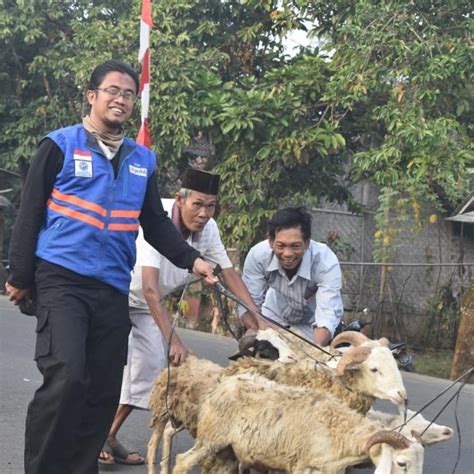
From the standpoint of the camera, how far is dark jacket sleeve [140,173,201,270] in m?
5.12

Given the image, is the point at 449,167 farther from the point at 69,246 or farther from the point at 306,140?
the point at 69,246

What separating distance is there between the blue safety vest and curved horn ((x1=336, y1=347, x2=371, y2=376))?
1.52 metres

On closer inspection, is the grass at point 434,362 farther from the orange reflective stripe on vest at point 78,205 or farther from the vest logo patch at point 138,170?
the orange reflective stripe on vest at point 78,205

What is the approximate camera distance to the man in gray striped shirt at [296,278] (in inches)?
255

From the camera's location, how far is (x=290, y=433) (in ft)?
16.4

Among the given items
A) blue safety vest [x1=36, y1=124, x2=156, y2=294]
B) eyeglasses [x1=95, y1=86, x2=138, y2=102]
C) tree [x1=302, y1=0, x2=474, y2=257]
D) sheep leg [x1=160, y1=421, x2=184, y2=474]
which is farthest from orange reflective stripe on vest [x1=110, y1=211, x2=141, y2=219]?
tree [x1=302, y1=0, x2=474, y2=257]

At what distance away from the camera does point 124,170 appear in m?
4.78

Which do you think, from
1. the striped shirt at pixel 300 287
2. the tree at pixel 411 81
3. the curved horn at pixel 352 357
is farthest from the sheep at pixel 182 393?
the tree at pixel 411 81

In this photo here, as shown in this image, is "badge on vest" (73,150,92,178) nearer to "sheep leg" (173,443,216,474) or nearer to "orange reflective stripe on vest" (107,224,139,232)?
"orange reflective stripe on vest" (107,224,139,232)

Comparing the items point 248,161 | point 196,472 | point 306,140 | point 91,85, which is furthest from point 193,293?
point 91,85

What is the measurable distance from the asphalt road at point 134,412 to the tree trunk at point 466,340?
0.99 ft

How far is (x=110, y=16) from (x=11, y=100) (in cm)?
260

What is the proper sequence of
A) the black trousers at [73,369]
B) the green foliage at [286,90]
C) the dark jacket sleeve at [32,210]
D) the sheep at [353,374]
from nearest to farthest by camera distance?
1. the black trousers at [73,369]
2. the dark jacket sleeve at [32,210]
3. the sheep at [353,374]
4. the green foliage at [286,90]

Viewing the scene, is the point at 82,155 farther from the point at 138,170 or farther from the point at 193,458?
the point at 193,458
